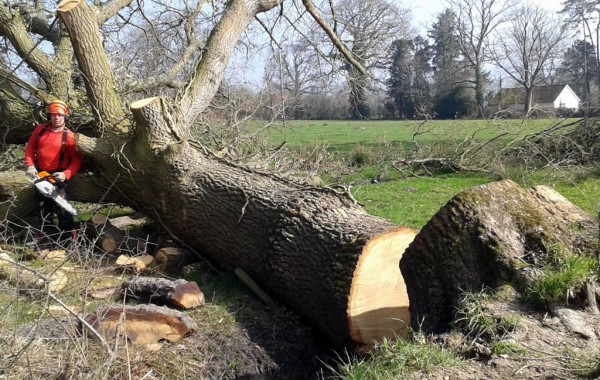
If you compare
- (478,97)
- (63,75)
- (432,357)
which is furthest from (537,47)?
(432,357)

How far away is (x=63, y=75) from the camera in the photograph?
25.4 feet

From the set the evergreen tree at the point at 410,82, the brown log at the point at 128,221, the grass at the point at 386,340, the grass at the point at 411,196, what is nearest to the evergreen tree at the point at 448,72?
the evergreen tree at the point at 410,82

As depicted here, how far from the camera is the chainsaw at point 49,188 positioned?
641cm

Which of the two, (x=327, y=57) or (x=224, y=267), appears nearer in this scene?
(x=224, y=267)

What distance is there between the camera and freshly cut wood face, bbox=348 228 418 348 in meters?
4.45

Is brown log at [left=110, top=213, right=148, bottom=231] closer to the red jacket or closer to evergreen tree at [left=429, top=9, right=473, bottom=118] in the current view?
the red jacket

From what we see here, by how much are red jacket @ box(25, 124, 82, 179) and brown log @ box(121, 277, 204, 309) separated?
7.55 feet

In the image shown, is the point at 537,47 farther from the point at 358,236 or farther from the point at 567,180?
the point at 358,236

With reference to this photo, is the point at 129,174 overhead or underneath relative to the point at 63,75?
underneath

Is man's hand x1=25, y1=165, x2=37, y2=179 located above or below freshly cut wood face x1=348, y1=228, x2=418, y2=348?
above

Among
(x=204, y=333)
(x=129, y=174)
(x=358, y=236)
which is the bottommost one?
(x=204, y=333)

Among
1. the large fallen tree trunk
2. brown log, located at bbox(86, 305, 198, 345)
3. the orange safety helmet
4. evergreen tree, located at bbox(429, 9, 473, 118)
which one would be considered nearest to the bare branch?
the orange safety helmet

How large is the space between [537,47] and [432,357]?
140ft

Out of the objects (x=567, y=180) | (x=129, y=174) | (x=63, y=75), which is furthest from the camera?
(x=567, y=180)
